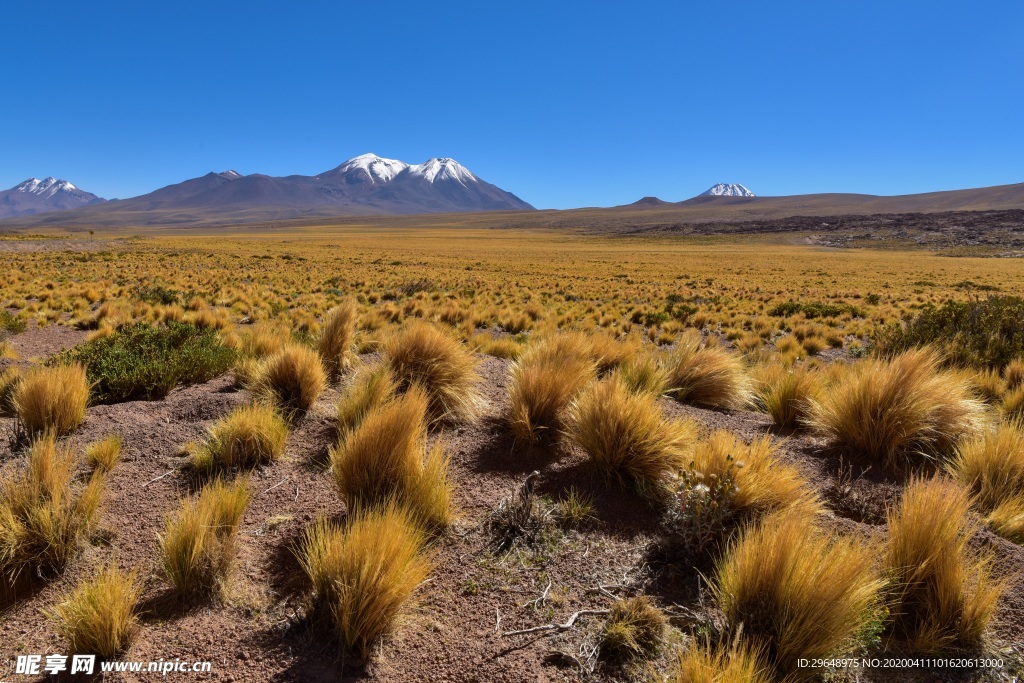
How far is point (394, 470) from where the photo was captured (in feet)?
10.3

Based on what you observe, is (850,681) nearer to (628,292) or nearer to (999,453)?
(999,453)

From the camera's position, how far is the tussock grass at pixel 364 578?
2094 mm

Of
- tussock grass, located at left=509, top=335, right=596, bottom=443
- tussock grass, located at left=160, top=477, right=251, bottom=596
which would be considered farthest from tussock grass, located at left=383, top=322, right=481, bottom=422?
tussock grass, located at left=160, top=477, right=251, bottom=596

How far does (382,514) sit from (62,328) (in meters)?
11.3

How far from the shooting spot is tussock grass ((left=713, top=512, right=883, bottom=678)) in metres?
1.99

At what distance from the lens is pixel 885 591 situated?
90.6 inches

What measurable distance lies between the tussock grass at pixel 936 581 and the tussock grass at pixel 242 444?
378 cm

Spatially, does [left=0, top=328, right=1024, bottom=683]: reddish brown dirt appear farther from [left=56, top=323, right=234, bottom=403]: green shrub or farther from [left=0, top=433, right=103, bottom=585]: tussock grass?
[left=56, top=323, right=234, bottom=403]: green shrub

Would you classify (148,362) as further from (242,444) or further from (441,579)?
(441,579)

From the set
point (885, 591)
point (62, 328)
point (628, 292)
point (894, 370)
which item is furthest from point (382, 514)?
point (628, 292)

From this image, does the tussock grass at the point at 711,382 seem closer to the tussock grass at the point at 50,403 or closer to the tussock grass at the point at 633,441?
the tussock grass at the point at 633,441

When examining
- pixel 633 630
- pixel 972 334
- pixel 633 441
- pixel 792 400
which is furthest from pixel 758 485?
pixel 972 334

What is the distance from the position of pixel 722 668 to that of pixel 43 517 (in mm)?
3153

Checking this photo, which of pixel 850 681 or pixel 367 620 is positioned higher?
pixel 367 620
